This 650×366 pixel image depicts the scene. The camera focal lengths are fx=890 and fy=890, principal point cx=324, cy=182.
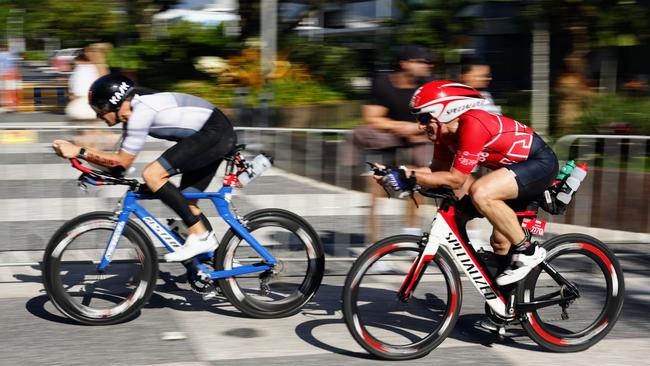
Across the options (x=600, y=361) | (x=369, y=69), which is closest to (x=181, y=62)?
(x=369, y=69)

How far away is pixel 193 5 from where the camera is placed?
63.0ft

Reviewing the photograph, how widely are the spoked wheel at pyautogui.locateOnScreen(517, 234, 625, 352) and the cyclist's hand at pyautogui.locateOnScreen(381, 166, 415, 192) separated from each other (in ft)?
3.20

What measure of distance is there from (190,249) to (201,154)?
0.65m

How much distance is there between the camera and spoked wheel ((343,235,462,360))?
17.1ft

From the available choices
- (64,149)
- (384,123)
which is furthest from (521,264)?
(64,149)

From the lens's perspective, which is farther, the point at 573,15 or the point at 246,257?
the point at 573,15

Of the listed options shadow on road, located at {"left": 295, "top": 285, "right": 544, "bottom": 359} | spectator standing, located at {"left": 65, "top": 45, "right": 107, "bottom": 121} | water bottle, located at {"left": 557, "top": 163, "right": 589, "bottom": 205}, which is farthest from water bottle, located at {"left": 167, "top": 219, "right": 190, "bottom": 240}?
spectator standing, located at {"left": 65, "top": 45, "right": 107, "bottom": 121}

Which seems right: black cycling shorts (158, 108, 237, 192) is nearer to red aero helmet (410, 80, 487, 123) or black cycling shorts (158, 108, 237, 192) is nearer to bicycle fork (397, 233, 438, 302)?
red aero helmet (410, 80, 487, 123)

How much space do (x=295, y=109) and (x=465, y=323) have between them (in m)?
8.41

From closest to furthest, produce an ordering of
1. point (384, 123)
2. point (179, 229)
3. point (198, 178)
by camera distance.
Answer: point (179, 229), point (198, 178), point (384, 123)

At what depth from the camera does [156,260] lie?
5824 mm

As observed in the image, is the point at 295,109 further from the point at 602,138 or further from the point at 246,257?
the point at 246,257

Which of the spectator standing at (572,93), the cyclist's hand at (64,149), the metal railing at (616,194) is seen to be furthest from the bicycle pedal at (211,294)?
the spectator standing at (572,93)

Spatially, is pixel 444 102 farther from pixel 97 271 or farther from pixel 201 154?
pixel 97 271
